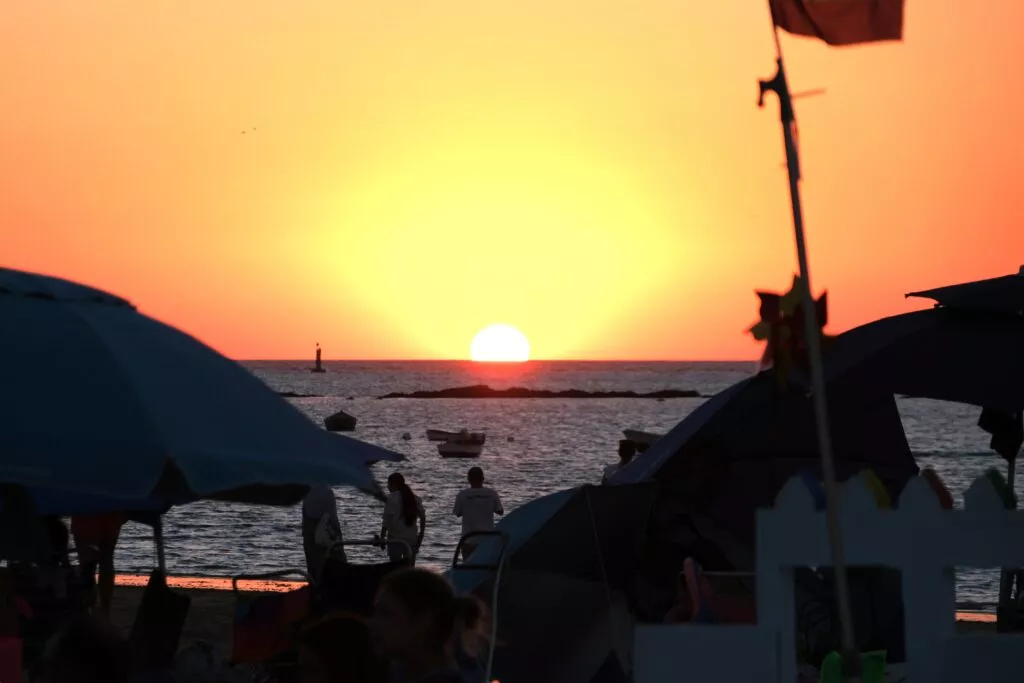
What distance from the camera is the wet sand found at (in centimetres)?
1306

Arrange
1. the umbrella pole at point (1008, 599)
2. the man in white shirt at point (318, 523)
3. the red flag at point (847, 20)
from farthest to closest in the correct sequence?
the man in white shirt at point (318, 523), the umbrella pole at point (1008, 599), the red flag at point (847, 20)

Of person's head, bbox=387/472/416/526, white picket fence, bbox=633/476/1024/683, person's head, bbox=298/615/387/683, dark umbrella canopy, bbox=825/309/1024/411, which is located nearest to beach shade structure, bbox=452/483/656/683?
dark umbrella canopy, bbox=825/309/1024/411

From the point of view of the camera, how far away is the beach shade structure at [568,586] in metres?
9.91

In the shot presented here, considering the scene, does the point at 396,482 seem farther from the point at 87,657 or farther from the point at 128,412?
the point at 87,657

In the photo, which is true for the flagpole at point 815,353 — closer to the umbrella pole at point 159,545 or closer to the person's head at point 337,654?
the person's head at point 337,654

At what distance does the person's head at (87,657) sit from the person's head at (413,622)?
86 cm

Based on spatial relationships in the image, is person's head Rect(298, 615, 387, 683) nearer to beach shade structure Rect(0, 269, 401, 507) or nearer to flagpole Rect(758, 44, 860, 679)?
beach shade structure Rect(0, 269, 401, 507)

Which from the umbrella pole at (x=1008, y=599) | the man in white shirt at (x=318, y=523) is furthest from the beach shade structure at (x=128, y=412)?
the man in white shirt at (x=318, y=523)

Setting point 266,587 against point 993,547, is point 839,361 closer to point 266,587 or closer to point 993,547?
point 993,547

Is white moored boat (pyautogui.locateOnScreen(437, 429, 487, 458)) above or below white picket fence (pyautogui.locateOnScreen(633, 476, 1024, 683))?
below

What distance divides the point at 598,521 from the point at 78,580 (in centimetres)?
352

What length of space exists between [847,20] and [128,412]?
3292 mm

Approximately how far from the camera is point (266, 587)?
682 inches

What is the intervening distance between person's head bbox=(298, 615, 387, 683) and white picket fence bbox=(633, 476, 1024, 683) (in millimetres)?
3659
